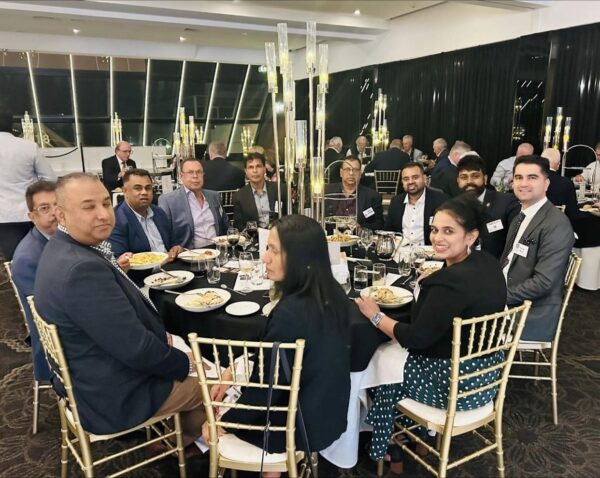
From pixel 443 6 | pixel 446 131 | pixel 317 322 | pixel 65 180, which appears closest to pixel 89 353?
pixel 65 180

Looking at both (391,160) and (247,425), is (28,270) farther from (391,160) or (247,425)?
(391,160)

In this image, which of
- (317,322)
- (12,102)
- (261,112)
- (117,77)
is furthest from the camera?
(261,112)

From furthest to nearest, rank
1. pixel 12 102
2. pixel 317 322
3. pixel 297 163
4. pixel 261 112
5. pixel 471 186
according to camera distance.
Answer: pixel 261 112, pixel 12 102, pixel 471 186, pixel 297 163, pixel 317 322

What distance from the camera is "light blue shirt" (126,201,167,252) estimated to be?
321 cm

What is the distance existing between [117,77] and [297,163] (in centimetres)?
1058

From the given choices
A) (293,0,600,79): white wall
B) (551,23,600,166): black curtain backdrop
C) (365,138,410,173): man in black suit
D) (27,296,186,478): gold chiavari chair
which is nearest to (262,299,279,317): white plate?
(27,296,186,478): gold chiavari chair

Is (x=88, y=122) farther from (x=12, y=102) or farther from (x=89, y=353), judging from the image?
(x=89, y=353)

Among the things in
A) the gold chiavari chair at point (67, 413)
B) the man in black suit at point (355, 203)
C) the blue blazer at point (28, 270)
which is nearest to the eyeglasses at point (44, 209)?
the blue blazer at point (28, 270)

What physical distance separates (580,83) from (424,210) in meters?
4.79

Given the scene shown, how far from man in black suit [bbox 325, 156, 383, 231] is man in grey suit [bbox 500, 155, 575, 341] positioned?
143 cm

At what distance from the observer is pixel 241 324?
203 centimetres

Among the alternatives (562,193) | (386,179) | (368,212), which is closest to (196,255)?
(368,212)

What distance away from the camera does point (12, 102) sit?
1050 cm

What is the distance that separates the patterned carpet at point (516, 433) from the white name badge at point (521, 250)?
0.95 m
